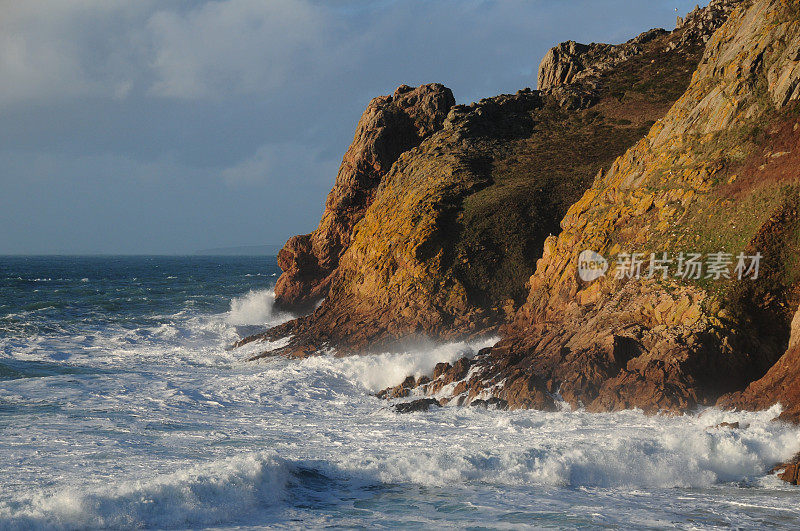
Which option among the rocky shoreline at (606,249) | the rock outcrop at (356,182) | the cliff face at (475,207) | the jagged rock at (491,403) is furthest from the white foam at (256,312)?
the jagged rock at (491,403)

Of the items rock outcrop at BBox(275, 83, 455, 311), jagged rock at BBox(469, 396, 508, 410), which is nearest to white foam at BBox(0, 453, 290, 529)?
jagged rock at BBox(469, 396, 508, 410)

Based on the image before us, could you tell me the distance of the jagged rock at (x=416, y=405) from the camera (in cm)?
2341

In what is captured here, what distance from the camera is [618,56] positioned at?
58688mm

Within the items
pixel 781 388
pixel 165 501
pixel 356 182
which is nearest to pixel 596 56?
pixel 356 182

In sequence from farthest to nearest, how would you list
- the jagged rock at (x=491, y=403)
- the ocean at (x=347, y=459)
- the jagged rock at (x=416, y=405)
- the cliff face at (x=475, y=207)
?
the cliff face at (x=475, y=207) → the jagged rock at (x=416, y=405) → the jagged rock at (x=491, y=403) → the ocean at (x=347, y=459)

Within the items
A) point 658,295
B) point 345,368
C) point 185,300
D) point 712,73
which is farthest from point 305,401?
point 185,300

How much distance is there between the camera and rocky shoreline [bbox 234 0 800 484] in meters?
21.1

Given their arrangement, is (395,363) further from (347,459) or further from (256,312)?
(256,312)

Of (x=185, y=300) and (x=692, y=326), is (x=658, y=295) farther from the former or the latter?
(x=185, y=300)

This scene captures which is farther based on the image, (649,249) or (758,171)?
(649,249)

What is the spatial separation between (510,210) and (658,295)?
50.2ft

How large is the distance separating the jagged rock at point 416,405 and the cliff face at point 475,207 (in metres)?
8.72

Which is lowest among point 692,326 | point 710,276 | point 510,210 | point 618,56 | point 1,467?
point 1,467

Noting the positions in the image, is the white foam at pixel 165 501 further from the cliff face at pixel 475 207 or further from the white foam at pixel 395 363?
the cliff face at pixel 475 207
